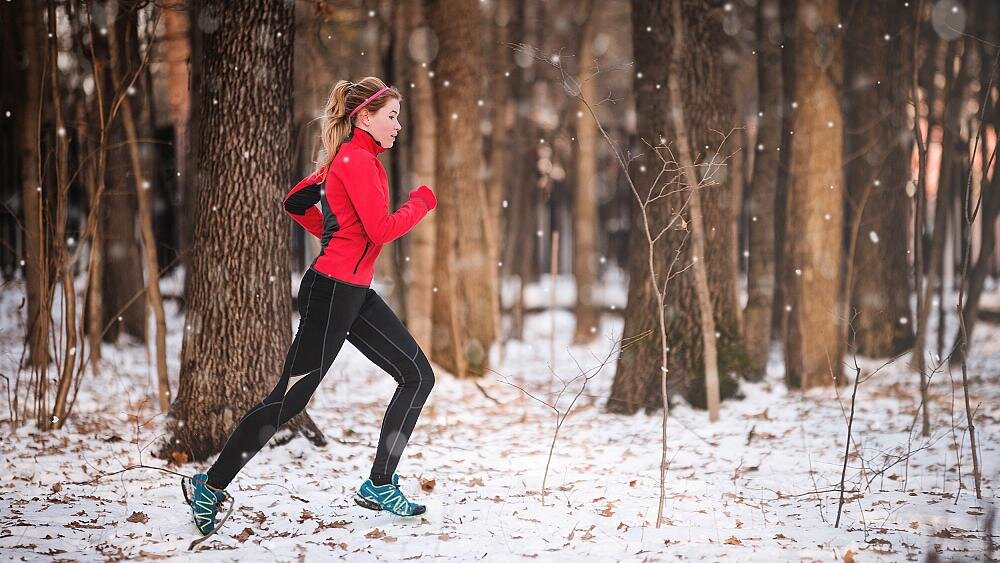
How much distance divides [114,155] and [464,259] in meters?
4.15

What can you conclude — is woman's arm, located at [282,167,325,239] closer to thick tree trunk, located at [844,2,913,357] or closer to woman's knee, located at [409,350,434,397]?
woman's knee, located at [409,350,434,397]

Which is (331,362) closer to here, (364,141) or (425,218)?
(364,141)

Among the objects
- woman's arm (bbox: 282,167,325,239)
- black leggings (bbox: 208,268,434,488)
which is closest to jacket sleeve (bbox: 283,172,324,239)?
woman's arm (bbox: 282,167,325,239)

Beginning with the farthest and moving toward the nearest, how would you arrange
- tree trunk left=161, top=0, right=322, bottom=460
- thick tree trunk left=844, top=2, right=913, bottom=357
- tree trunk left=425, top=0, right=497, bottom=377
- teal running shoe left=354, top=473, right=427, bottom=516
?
thick tree trunk left=844, top=2, right=913, bottom=357
tree trunk left=425, top=0, right=497, bottom=377
tree trunk left=161, top=0, right=322, bottom=460
teal running shoe left=354, top=473, right=427, bottom=516

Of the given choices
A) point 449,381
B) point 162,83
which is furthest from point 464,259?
point 162,83

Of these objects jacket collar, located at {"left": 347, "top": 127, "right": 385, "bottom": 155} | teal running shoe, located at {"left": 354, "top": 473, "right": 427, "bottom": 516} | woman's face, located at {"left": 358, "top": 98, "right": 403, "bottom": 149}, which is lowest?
teal running shoe, located at {"left": 354, "top": 473, "right": 427, "bottom": 516}

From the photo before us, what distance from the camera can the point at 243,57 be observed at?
16.9 ft

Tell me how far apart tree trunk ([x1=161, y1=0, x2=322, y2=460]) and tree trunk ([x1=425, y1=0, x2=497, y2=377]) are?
13.2 feet

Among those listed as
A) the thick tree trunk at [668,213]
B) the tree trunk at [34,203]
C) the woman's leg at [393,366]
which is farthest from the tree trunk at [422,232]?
the woman's leg at [393,366]

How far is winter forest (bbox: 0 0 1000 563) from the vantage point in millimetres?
3990

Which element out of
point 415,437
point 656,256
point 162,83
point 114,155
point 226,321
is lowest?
point 415,437

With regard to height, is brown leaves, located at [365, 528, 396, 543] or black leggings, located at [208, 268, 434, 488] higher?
black leggings, located at [208, 268, 434, 488]

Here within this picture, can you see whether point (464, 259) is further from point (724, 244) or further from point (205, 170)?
point (205, 170)

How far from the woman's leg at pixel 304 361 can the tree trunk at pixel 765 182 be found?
19.3ft
